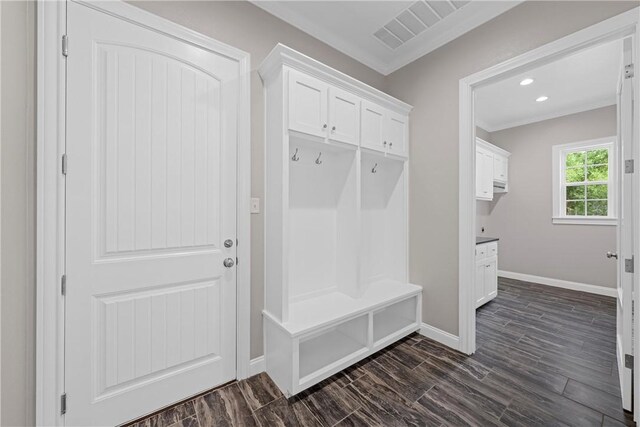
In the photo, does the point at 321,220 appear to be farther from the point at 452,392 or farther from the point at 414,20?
the point at 414,20

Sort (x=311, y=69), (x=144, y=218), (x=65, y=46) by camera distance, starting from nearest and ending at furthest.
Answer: (x=65, y=46) → (x=144, y=218) → (x=311, y=69)

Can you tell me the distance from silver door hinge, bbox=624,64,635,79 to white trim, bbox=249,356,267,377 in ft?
10.2

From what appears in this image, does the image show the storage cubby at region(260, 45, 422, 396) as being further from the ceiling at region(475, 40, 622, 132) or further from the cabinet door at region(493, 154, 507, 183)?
the cabinet door at region(493, 154, 507, 183)

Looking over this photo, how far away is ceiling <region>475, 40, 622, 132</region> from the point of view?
109 inches

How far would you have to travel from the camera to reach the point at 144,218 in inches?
59.8

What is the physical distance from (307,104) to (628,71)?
2.04 meters

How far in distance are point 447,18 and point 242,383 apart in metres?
3.41

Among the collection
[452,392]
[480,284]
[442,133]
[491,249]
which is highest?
[442,133]

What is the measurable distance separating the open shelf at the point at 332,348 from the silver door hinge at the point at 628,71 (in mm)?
2369

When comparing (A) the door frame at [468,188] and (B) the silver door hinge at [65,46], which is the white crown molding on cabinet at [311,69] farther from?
(B) the silver door hinge at [65,46]

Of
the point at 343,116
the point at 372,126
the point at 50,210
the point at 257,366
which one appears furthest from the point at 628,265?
the point at 50,210

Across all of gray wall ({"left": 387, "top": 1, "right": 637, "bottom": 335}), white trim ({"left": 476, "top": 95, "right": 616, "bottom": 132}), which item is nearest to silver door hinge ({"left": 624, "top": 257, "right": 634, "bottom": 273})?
gray wall ({"left": 387, "top": 1, "right": 637, "bottom": 335})

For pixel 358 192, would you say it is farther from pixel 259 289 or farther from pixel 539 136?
pixel 539 136

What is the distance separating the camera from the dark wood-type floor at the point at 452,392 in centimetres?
152
